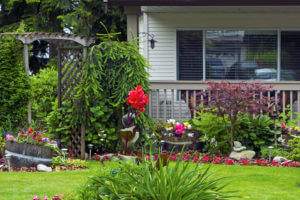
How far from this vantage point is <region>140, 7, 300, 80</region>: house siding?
53.6 feet

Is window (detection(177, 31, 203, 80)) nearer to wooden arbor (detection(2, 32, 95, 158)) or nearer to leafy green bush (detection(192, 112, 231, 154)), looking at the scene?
leafy green bush (detection(192, 112, 231, 154))

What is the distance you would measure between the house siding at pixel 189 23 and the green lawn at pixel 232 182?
6.21 metres

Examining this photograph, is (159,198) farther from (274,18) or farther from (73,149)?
(274,18)

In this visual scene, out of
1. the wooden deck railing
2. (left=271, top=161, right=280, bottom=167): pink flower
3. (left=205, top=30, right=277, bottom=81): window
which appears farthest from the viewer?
(left=205, top=30, right=277, bottom=81): window

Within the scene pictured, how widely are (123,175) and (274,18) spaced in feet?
35.7

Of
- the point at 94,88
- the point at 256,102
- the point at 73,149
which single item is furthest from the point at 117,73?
the point at 256,102

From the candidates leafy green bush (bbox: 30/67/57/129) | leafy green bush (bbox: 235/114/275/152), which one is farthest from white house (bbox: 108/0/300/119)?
leafy green bush (bbox: 235/114/275/152)

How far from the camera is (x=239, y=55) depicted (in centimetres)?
1658

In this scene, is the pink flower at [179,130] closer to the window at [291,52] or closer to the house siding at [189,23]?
the house siding at [189,23]

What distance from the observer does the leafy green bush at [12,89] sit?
12.9 metres

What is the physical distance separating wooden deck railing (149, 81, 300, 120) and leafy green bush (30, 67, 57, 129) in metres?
2.33

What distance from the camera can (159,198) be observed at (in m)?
5.94

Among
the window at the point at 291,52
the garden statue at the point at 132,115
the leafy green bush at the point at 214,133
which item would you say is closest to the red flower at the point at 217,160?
the leafy green bush at the point at 214,133

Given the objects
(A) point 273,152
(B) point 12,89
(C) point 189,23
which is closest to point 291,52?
(C) point 189,23
